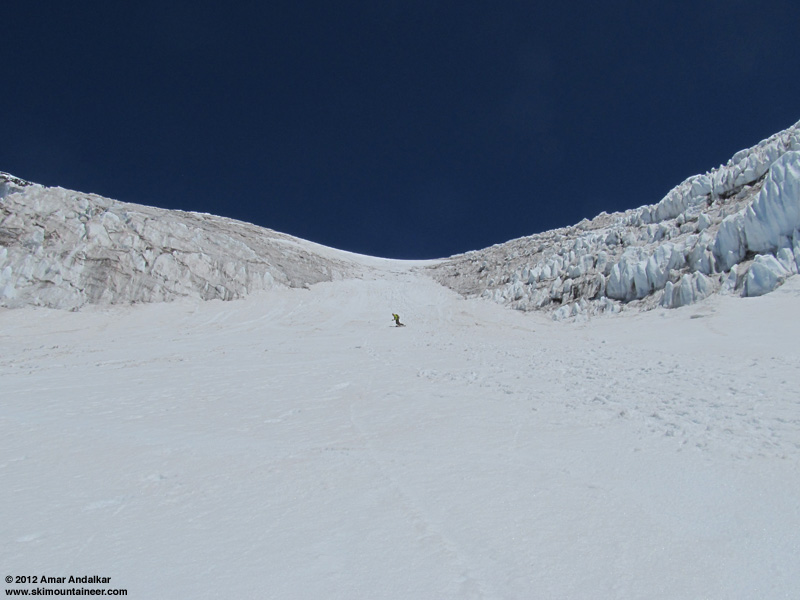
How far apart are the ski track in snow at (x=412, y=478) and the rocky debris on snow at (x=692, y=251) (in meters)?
11.2

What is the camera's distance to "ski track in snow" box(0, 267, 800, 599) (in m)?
3.51

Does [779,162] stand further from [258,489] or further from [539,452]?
[258,489]

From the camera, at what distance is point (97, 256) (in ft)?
82.0

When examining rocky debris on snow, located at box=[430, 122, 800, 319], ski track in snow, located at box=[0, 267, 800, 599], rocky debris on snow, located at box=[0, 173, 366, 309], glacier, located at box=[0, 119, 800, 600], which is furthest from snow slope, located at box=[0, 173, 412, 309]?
rocky debris on snow, located at box=[430, 122, 800, 319]

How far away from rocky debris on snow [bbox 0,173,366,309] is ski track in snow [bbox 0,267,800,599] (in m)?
12.7

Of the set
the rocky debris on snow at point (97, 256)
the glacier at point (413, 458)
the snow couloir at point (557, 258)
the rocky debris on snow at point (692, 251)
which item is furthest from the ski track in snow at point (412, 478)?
the rocky debris on snow at point (97, 256)

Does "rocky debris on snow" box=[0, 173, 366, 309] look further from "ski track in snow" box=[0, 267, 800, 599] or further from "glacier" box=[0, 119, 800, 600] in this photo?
"ski track in snow" box=[0, 267, 800, 599]

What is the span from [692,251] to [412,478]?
2574cm

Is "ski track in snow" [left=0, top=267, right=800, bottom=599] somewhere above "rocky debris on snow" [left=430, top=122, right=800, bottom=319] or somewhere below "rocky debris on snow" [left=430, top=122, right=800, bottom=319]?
below

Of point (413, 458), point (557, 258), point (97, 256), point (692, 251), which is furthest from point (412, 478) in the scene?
point (557, 258)

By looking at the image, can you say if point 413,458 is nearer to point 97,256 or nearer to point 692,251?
point 692,251

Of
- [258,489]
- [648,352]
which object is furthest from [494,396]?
[648,352]

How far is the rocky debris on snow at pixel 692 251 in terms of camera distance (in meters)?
21.5

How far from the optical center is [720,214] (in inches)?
1045
